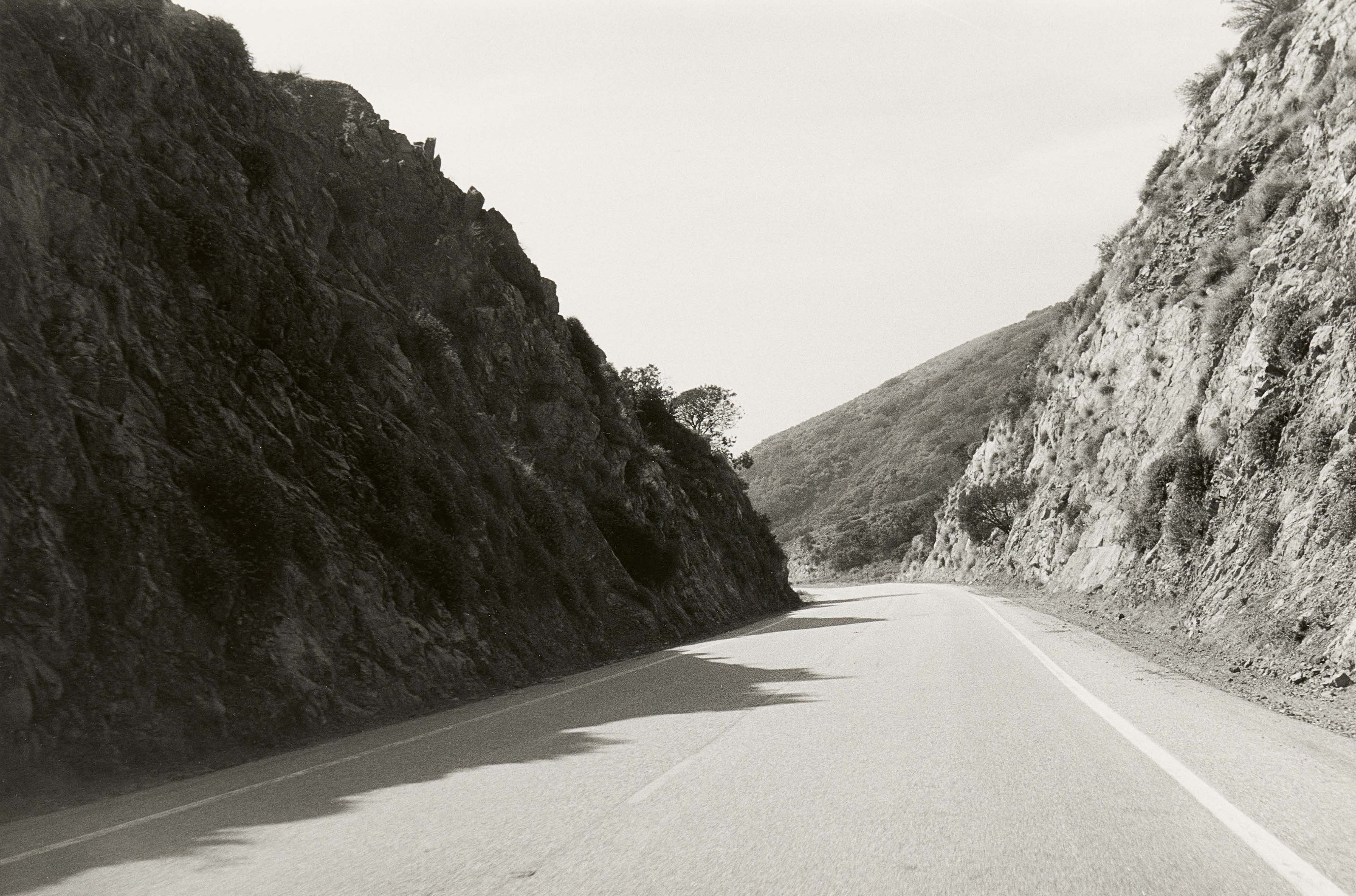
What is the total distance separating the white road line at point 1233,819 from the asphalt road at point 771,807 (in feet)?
0.08

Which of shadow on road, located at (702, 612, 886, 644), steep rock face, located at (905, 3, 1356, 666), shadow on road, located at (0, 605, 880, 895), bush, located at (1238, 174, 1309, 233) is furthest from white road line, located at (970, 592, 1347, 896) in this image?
bush, located at (1238, 174, 1309, 233)

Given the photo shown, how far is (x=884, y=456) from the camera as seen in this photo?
136500 millimetres

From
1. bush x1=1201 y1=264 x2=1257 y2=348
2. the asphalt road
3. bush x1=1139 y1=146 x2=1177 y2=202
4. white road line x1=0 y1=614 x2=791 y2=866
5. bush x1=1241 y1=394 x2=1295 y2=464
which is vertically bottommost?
the asphalt road

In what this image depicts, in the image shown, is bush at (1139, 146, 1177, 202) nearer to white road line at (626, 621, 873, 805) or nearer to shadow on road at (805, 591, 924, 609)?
shadow on road at (805, 591, 924, 609)

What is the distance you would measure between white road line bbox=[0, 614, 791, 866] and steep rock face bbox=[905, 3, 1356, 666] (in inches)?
371

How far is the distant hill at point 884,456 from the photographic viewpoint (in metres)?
109

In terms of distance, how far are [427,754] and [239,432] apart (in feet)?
23.8

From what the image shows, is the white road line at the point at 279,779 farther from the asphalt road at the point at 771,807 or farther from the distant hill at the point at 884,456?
the distant hill at the point at 884,456

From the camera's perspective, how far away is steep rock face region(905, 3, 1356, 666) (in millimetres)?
16141

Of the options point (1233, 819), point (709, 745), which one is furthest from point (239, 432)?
point (1233, 819)

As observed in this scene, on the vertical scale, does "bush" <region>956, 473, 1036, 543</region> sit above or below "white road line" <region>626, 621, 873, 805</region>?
above

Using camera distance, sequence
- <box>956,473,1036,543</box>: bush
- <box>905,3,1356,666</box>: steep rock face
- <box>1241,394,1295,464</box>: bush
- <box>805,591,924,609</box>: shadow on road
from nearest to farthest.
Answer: <box>905,3,1356,666</box>: steep rock face, <box>1241,394,1295,464</box>: bush, <box>805,591,924,609</box>: shadow on road, <box>956,473,1036,543</box>: bush

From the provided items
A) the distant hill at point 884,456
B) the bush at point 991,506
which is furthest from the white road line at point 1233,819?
the distant hill at point 884,456

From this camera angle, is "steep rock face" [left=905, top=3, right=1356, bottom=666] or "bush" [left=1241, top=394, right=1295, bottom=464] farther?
"bush" [left=1241, top=394, right=1295, bottom=464]
